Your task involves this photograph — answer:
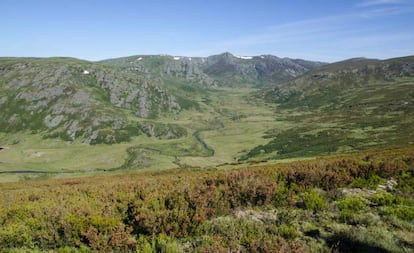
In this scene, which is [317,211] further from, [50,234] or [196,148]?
[196,148]

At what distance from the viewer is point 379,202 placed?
12.9m

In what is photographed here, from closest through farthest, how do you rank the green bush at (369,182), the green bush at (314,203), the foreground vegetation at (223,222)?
the foreground vegetation at (223,222), the green bush at (314,203), the green bush at (369,182)

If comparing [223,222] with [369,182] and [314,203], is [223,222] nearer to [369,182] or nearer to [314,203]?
[314,203]

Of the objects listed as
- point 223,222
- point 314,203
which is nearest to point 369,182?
point 314,203

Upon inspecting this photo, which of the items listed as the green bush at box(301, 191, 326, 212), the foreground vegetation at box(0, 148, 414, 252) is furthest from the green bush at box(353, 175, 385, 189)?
the green bush at box(301, 191, 326, 212)

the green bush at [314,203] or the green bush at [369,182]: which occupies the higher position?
the green bush at [314,203]

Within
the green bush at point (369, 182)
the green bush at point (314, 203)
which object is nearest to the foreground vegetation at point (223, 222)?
the green bush at point (314, 203)

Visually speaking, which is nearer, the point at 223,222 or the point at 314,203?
the point at 223,222

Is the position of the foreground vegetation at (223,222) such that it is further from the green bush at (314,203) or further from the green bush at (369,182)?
the green bush at (369,182)

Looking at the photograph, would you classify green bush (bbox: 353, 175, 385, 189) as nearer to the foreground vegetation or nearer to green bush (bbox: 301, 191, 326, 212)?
the foreground vegetation

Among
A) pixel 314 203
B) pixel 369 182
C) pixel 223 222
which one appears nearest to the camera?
pixel 223 222

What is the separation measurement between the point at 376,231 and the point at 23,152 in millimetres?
206788

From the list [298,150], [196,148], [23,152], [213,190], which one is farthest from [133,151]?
[213,190]

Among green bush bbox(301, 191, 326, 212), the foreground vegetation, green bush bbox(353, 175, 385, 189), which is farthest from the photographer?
green bush bbox(353, 175, 385, 189)
